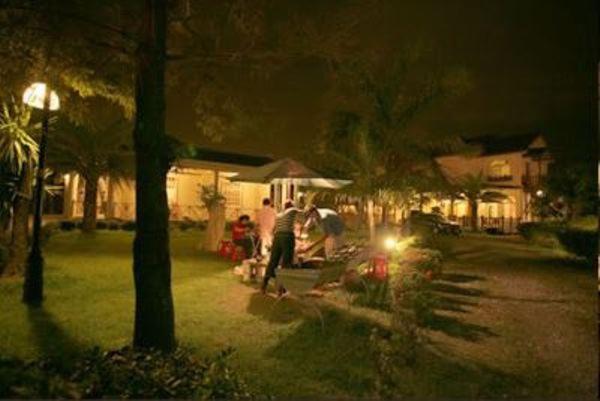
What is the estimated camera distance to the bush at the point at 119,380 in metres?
3.56

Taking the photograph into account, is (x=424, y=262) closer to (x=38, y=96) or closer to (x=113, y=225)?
(x=38, y=96)

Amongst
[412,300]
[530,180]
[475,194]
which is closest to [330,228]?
[412,300]

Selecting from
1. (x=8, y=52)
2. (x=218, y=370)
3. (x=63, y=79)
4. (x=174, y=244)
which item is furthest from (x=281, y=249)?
(x=174, y=244)

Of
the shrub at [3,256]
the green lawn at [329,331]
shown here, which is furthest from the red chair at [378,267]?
the shrub at [3,256]

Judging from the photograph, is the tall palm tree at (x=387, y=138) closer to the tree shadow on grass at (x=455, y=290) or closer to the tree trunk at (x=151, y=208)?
the tree shadow on grass at (x=455, y=290)

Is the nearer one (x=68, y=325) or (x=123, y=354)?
(x=123, y=354)

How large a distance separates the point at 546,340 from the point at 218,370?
5.34 m

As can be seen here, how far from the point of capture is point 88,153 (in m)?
23.3

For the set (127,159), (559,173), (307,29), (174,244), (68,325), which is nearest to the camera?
(307,29)

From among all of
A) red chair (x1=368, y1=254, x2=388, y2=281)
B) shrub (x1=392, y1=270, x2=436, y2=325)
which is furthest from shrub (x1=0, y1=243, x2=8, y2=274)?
shrub (x1=392, y1=270, x2=436, y2=325)

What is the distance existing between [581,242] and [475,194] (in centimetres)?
2061

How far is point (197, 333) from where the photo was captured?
7523 mm

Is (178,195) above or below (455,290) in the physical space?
above

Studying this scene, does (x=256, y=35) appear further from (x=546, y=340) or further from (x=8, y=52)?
(x=546, y=340)
